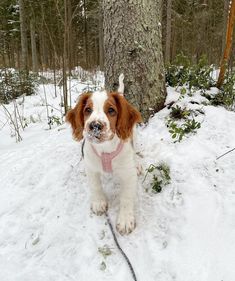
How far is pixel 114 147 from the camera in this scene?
223cm

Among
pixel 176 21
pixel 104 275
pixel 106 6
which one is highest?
pixel 176 21

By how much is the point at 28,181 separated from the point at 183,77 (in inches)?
98.5

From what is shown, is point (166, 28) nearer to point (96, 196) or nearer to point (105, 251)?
point (96, 196)

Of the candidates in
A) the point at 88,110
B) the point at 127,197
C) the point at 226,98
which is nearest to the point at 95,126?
the point at 88,110

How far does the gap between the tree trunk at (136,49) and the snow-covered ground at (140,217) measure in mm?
380

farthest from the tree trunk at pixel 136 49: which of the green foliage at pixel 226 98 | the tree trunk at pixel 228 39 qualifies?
the tree trunk at pixel 228 39

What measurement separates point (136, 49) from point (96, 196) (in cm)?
175

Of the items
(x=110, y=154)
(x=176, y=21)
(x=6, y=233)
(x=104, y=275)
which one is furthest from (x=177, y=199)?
(x=176, y=21)

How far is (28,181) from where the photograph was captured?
2926mm

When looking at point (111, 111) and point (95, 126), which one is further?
point (111, 111)

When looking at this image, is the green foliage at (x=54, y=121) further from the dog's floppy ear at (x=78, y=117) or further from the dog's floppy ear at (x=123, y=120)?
the dog's floppy ear at (x=123, y=120)

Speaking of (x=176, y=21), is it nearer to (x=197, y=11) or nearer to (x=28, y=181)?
(x=197, y=11)

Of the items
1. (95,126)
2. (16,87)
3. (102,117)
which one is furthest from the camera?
(16,87)

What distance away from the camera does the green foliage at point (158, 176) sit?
2520 millimetres
